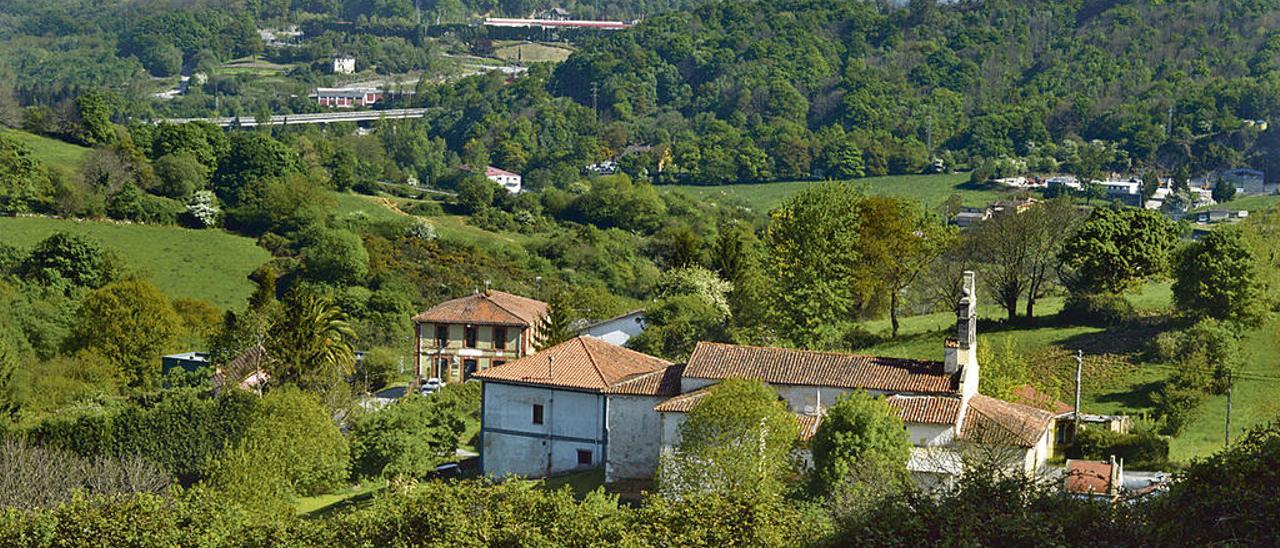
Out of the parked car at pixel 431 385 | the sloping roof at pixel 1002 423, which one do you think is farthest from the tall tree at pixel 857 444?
the parked car at pixel 431 385

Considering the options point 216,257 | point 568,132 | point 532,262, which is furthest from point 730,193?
point 216,257

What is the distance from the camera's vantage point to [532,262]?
9556 cm

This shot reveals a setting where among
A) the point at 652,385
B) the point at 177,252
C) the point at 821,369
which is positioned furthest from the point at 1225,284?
the point at 177,252

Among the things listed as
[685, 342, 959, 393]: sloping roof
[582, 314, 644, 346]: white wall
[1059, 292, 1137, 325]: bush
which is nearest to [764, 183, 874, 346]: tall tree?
[582, 314, 644, 346]: white wall

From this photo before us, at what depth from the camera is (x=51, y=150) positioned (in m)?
109

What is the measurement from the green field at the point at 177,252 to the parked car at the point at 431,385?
22050mm

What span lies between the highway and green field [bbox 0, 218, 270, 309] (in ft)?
278

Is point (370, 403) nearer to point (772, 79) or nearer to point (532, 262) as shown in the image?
point (532, 262)

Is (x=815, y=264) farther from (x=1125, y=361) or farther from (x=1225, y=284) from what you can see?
(x=1225, y=284)

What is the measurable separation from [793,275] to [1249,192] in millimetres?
89423

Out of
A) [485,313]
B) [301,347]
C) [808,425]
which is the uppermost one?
[808,425]

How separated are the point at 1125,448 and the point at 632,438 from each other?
11.3 m

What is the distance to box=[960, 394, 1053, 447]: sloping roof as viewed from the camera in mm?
37781

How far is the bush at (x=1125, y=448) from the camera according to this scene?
40938mm
